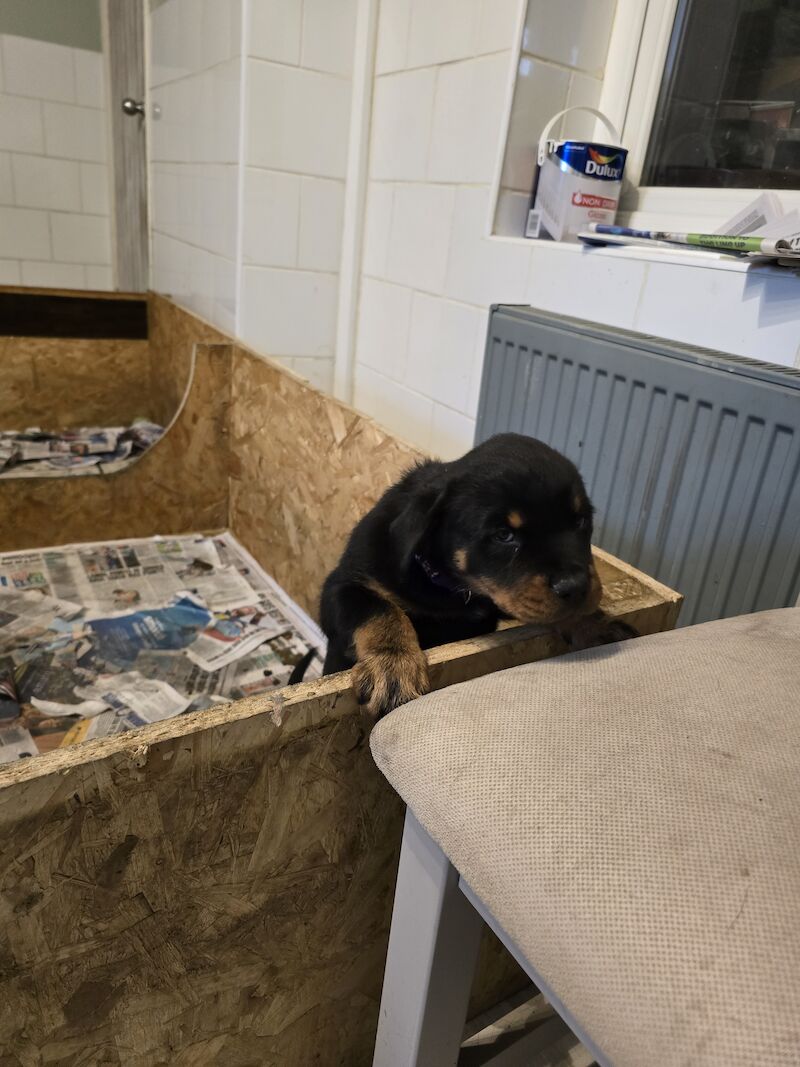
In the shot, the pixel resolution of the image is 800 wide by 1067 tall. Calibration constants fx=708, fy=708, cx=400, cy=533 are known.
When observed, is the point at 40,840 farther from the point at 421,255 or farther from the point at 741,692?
the point at 421,255

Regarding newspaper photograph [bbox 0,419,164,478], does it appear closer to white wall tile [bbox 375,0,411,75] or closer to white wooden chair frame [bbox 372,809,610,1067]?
white wall tile [bbox 375,0,411,75]

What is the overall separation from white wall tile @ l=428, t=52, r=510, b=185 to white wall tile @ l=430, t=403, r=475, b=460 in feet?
2.06

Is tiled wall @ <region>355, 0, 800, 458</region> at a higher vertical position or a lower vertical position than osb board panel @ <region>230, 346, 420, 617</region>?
higher

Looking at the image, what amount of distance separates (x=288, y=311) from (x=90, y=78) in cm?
191

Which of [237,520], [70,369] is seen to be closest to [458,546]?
[237,520]

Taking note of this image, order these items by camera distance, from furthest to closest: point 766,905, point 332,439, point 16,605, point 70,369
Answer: point 70,369
point 16,605
point 332,439
point 766,905

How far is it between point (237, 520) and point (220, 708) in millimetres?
1810

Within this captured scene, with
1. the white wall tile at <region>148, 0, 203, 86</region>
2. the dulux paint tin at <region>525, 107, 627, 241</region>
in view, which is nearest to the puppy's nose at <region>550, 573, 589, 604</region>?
the dulux paint tin at <region>525, 107, 627, 241</region>

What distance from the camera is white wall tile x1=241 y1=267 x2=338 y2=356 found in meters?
2.34

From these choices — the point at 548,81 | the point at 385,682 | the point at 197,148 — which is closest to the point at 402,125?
the point at 548,81

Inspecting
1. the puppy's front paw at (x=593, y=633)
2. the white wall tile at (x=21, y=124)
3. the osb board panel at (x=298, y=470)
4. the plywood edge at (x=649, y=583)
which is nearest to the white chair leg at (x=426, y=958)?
the puppy's front paw at (x=593, y=633)

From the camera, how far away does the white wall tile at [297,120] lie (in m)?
2.12

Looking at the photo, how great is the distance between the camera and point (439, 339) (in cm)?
213

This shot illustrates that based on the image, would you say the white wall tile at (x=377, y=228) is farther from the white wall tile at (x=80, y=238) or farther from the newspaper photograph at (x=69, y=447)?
the white wall tile at (x=80, y=238)
